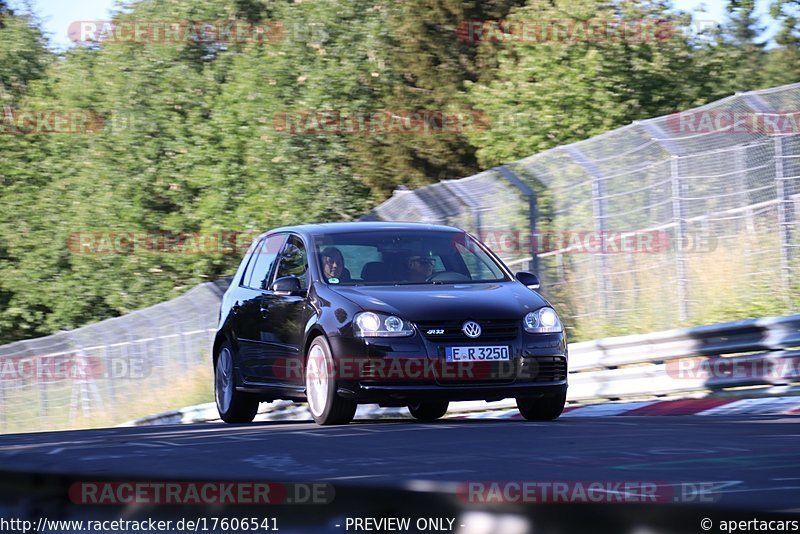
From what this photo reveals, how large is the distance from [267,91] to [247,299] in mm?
30464

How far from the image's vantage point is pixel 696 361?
12891 millimetres

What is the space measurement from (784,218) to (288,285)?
264 inches

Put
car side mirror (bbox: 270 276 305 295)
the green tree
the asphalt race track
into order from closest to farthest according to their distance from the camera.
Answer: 1. the asphalt race track
2. car side mirror (bbox: 270 276 305 295)
3. the green tree

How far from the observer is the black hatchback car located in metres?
9.91

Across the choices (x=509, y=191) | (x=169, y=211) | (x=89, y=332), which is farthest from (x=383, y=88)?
(x=509, y=191)

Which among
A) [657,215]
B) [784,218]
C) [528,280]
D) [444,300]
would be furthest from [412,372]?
[657,215]

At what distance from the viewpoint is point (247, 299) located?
483 inches

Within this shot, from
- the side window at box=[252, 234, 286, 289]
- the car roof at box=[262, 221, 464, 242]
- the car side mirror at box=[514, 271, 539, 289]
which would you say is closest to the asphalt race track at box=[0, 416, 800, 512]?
the car side mirror at box=[514, 271, 539, 289]

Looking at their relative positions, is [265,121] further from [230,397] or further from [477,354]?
[477,354]

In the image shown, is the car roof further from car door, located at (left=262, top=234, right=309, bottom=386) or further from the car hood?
the car hood

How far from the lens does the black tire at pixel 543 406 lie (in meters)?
10.6

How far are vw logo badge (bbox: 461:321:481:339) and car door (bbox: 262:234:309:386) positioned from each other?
56.3 inches

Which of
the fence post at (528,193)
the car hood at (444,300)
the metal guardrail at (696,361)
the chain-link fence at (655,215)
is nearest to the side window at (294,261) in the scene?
the car hood at (444,300)

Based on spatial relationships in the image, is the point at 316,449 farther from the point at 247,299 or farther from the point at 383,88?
the point at 383,88
